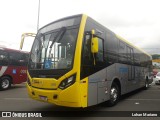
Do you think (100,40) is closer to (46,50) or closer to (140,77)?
(46,50)

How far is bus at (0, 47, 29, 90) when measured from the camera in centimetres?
1426

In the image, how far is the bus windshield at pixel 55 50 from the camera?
21.8 feet

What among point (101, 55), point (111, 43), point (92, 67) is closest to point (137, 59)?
point (111, 43)

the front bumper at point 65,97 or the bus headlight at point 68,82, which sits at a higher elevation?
the bus headlight at point 68,82

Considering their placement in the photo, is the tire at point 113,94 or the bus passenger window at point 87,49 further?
the tire at point 113,94

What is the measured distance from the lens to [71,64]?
6.42 meters

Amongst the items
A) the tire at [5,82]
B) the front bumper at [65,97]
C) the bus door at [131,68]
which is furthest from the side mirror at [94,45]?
the tire at [5,82]

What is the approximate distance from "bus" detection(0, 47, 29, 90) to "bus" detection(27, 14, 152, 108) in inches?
283

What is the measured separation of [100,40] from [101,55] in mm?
554

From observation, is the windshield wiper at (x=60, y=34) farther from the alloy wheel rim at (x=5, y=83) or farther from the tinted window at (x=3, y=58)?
the alloy wheel rim at (x=5, y=83)

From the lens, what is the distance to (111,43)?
902 cm

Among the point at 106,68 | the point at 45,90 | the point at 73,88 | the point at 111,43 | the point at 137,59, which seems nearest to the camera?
the point at 73,88

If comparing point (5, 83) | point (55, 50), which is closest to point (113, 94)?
point (55, 50)

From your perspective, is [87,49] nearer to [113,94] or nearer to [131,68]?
[113,94]
